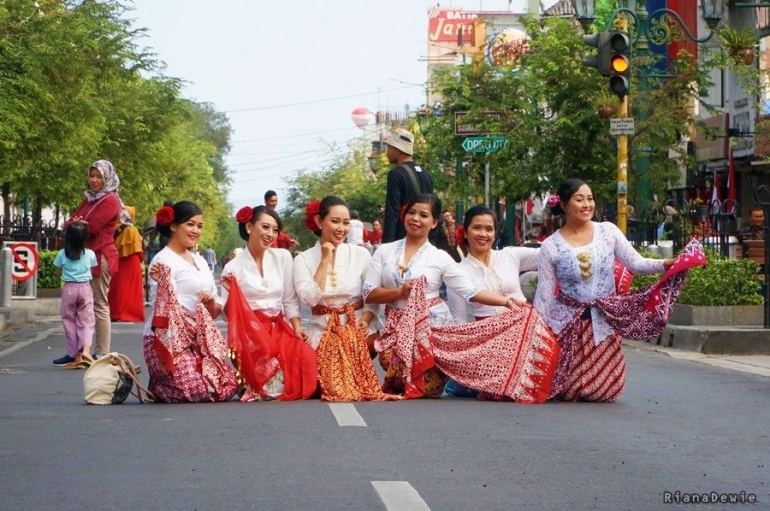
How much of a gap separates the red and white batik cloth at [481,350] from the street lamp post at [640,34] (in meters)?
10.6

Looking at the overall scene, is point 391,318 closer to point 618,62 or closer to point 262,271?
point 262,271

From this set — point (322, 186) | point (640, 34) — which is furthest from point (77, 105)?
point (322, 186)

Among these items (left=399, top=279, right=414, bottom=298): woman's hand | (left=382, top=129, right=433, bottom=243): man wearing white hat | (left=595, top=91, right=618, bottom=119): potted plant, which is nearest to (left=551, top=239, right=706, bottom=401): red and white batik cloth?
(left=399, top=279, right=414, bottom=298): woman's hand

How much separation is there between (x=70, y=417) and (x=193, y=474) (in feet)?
10.1

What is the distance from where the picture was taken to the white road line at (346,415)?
9966 millimetres

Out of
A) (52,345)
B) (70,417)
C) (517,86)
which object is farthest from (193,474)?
(517,86)

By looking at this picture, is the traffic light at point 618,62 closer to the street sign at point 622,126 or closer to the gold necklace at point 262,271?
the street sign at point 622,126

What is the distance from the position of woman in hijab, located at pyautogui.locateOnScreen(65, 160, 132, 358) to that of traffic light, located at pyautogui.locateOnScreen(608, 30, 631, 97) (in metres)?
7.74

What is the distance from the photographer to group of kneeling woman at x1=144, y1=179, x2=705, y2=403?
11758 mm

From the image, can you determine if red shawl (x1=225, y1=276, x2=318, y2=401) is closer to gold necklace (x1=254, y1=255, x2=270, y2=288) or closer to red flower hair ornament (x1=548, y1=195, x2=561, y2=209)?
gold necklace (x1=254, y1=255, x2=270, y2=288)

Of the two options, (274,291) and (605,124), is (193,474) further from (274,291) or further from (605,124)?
(605,124)

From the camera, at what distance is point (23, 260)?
26.5 metres

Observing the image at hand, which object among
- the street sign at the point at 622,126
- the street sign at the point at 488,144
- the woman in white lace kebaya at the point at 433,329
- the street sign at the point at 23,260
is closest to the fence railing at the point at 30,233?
the street sign at the point at 23,260

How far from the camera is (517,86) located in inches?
1556
